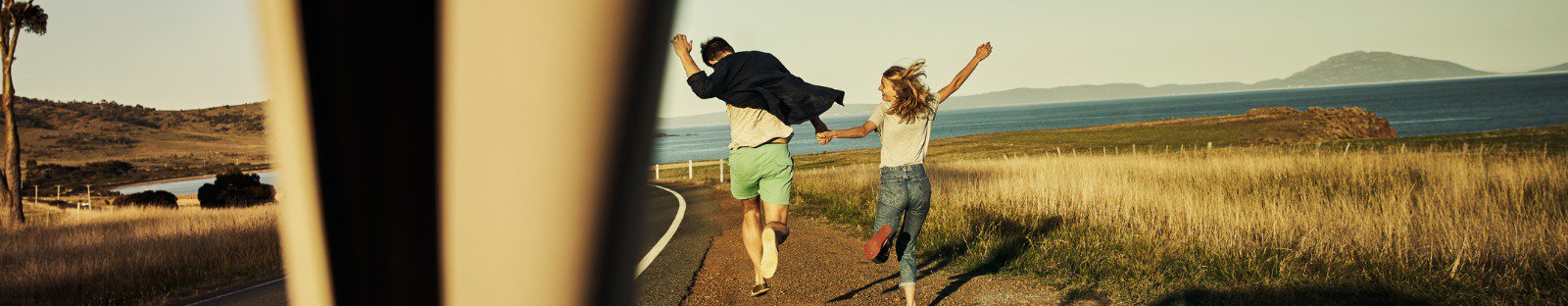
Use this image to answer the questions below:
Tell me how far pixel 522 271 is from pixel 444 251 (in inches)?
6.1

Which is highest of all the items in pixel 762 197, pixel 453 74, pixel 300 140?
pixel 453 74

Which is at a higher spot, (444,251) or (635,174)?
(635,174)

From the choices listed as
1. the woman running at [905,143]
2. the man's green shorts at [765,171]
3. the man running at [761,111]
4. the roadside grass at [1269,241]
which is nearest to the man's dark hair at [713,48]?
the man running at [761,111]

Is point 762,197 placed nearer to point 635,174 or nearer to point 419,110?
point 635,174

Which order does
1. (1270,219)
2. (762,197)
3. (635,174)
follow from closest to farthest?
(635,174), (762,197), (1270,219)

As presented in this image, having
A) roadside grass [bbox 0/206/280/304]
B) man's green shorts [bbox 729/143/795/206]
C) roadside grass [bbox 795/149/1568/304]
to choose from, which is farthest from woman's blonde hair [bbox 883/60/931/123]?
roadside grass [bbox 0/206/280/304]

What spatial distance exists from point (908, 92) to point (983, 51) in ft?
1.81

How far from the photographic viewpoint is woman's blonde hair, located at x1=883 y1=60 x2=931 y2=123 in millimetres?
4230

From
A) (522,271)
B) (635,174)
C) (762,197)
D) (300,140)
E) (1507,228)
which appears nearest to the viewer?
(300,140)

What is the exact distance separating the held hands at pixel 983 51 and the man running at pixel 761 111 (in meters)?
0.89

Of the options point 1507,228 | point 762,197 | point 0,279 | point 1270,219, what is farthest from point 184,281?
point 1507,228

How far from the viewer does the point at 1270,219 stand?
7.30 m

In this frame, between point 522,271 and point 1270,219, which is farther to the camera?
point 1270,219

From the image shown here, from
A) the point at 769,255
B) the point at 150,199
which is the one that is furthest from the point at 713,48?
the point at 150,199
